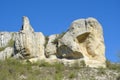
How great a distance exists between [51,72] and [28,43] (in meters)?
4.10

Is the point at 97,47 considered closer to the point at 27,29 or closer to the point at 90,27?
the point at 90,27

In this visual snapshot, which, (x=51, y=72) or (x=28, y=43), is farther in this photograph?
(x=28, y=43)

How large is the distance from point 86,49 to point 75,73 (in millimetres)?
3827

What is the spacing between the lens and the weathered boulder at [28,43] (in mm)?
47188

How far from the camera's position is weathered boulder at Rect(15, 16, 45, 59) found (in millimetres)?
47188

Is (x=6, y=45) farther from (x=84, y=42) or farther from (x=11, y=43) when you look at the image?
(x=84, y=42)

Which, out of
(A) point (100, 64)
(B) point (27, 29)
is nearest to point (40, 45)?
(B) point (27, 29)

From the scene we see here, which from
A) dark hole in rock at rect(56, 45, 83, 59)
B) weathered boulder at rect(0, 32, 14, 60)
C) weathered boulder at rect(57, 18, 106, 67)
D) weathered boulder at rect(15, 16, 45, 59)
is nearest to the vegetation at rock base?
dark hole in rock at rect(56, 45, 83, 59)

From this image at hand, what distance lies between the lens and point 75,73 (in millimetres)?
43812

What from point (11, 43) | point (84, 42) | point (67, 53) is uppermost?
point (11, 43)

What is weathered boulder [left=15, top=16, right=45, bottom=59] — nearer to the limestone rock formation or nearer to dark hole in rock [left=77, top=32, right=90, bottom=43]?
the limestone rock formation

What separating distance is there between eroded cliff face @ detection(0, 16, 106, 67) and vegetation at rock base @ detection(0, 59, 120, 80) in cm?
151

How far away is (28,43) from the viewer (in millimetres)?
47219

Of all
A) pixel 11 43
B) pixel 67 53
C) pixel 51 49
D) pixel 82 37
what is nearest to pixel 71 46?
pixel 67 53
